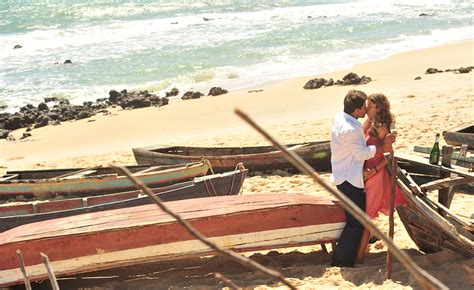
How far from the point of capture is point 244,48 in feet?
88.4

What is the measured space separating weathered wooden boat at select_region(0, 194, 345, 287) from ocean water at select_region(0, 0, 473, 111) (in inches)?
560

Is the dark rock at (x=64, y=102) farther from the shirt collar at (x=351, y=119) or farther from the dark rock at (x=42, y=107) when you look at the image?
the shirt collar at (x=351, y=119)

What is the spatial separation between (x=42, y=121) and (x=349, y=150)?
1321 cm

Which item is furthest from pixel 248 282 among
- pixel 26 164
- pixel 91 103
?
pixel 91 103

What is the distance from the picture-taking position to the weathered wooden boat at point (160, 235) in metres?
5.93

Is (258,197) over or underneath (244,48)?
over

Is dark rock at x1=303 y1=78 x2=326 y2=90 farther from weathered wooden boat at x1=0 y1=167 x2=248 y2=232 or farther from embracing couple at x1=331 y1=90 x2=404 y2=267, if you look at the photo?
embracing couple at x1=331 y1=90 x2=404 y2=267

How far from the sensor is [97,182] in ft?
30.3

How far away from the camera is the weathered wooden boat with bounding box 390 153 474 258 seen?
17.9 ft

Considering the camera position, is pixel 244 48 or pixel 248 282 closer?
pixel 248 282

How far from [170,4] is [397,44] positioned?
91.9ft

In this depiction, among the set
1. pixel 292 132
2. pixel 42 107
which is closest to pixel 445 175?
pixel 292 132

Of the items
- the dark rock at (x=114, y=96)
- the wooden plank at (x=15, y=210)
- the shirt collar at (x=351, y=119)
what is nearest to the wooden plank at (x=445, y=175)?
the shirt collar at (x=351, y=119)

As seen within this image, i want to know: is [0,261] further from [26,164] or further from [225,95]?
[225,95]
